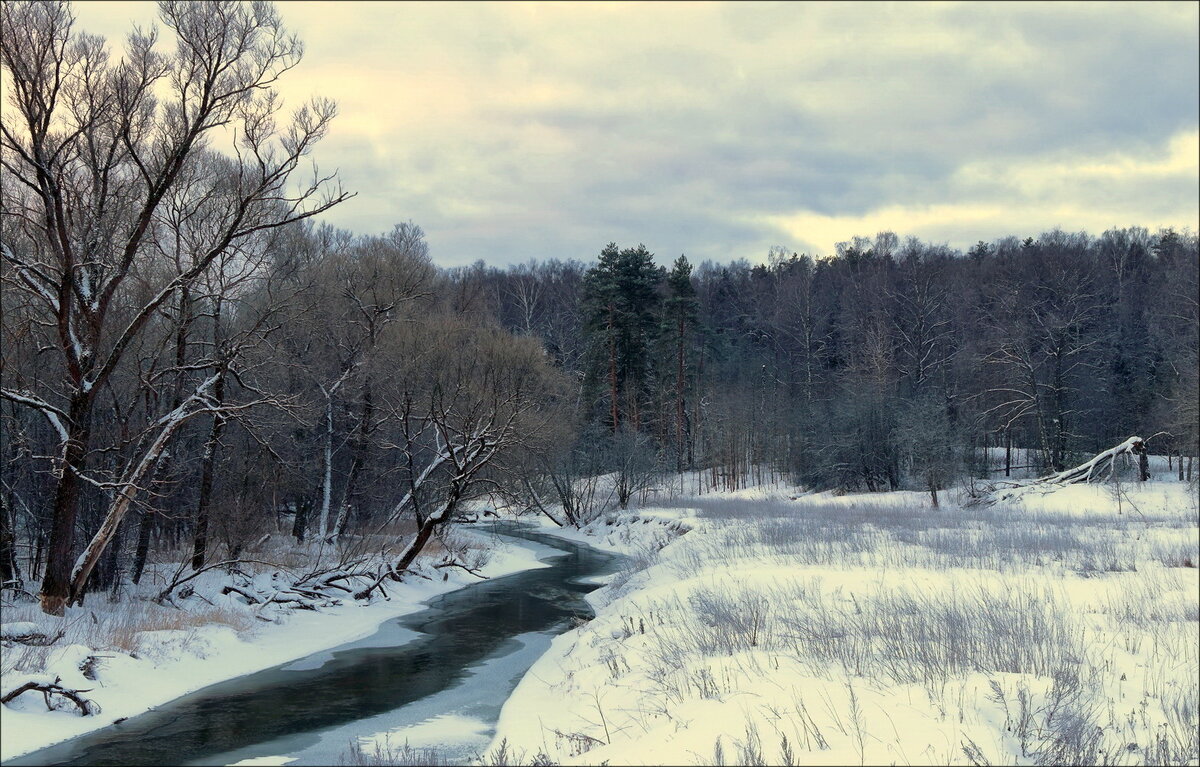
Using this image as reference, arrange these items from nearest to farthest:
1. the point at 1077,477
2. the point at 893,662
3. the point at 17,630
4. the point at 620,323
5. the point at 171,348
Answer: the point at 893,662, the point at 17,630, the point at 171,348, the point at 1077,477, the point at 620,323

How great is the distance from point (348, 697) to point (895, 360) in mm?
49151

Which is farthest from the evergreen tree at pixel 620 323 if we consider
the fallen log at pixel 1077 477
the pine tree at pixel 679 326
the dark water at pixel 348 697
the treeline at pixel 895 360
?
the dark water at pixel 348 697

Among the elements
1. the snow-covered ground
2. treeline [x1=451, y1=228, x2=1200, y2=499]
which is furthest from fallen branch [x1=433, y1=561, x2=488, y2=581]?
treeline [x1=451, y1=228, x2=1200, y2=499]

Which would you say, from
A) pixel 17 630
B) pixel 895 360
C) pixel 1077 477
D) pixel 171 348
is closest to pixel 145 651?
pixel 17 630

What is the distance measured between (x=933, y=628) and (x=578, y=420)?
3832cm

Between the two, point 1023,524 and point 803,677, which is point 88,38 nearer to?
point 803,677

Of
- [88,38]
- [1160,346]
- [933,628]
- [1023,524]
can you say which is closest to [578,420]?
[1023,524]

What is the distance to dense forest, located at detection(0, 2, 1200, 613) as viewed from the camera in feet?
49.3

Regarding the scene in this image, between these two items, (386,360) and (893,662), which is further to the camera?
(386,360)

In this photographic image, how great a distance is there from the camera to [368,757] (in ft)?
27.6

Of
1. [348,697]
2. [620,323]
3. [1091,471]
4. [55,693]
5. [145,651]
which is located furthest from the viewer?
[620,323]

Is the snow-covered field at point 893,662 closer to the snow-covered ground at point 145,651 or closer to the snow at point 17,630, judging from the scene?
the snow-covered ground at point 145,651

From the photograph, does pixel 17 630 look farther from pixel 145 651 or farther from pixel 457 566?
pixel 457 566

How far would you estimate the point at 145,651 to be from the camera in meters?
13.4
